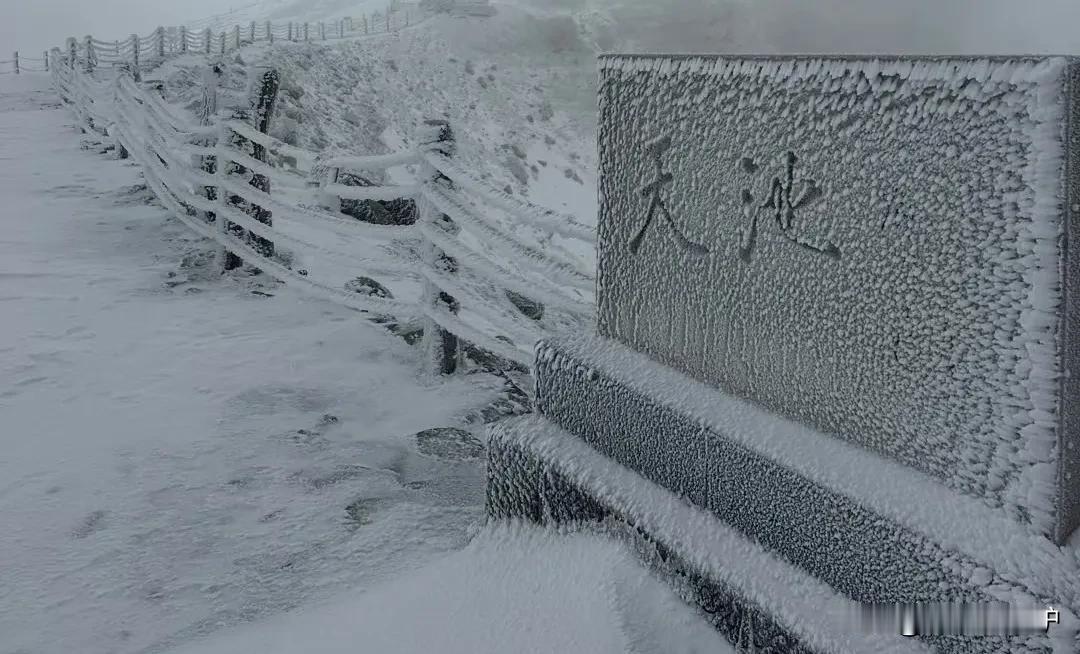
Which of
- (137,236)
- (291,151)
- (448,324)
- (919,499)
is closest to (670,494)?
(919,499)

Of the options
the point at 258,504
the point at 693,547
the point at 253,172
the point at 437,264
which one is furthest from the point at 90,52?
the point at 693,547

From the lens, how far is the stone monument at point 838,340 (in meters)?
1.26

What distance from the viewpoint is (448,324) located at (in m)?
4.16

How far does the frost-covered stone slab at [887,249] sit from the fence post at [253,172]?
193 inches

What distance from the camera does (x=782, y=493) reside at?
5.37ft

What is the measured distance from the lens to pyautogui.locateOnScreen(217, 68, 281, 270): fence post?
630 centimetres

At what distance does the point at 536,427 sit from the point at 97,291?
4488 mm

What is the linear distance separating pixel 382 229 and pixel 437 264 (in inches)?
20.4

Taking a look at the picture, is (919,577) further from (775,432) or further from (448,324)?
(448,324)

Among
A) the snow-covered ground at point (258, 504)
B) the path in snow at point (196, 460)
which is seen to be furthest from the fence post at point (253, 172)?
the snow-covered ground at point (258, 504)

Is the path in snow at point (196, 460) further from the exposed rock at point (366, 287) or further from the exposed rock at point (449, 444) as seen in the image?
the exposed rock at point (366, 287)

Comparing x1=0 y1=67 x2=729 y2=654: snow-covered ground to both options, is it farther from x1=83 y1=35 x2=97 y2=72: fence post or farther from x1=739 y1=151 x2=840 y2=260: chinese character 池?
x1=83 y1=35 x2=97 y2=72: fence post

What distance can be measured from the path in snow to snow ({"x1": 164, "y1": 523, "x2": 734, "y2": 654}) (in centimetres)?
23

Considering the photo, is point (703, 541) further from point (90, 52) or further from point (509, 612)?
point (90, 52)
